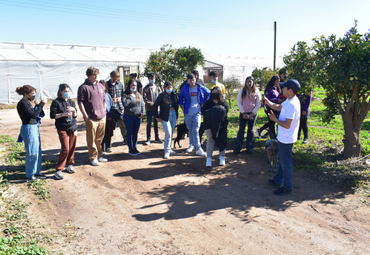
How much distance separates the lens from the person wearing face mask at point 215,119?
556cm

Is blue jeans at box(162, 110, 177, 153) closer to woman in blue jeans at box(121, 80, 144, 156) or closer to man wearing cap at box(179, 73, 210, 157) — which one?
man wearing cap at box(179, 73, 210, 157)

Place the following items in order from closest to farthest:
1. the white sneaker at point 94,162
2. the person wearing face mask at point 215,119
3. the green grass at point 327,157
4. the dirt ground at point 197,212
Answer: the dirt ground at point 197,212, the green grass at point 327,157, the person wearing face mask at point 215,119, the white sneaker at point 94,162

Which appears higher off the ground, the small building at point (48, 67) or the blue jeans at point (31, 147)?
the small building at point (48, 67)

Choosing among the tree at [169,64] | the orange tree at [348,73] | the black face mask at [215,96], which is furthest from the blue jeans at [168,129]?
the tree at [169,64]

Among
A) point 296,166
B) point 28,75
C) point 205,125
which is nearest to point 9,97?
point 28,75

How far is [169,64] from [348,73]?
26.5ft

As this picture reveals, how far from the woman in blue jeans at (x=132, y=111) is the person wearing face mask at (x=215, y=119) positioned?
188 centimetres

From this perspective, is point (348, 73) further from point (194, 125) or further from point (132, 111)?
point (132, 111)

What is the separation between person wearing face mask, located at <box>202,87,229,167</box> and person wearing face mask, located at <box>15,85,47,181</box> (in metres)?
3.20

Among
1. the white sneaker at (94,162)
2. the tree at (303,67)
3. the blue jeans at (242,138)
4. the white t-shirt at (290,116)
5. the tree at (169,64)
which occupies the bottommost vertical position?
the white sneaker at (94,162)

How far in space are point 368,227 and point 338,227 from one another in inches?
15.5

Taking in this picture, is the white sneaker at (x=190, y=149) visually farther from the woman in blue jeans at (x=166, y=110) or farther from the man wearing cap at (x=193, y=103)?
the woman in blue jeans at (x=166, y=110)

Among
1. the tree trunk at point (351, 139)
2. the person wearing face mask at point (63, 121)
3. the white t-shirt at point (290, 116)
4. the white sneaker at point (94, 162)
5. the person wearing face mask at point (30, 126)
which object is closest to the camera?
the white t-shirt at point (290, 116)

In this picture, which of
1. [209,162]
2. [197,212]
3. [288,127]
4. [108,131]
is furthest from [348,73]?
[108,131]
